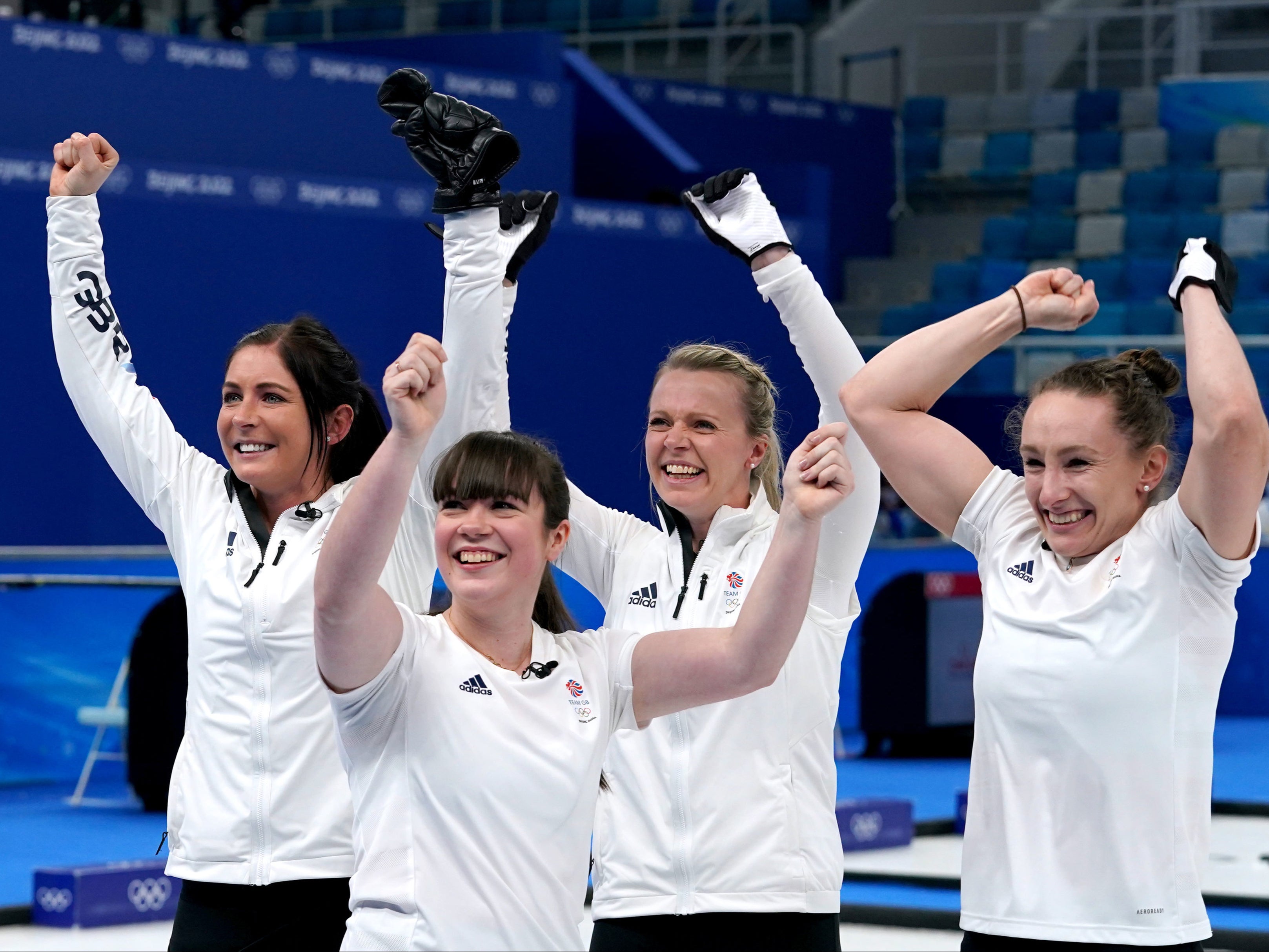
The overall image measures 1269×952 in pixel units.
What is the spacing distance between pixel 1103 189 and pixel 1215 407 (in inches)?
517

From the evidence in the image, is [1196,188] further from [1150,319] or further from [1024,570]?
[1024,570]

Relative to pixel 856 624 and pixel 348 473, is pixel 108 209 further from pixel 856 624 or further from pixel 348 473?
pixel 348 473

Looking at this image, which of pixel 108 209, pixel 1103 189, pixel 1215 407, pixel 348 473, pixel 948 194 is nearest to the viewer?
pixel 1215 407

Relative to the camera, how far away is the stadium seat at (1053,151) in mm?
15781

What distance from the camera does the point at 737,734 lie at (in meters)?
3.02

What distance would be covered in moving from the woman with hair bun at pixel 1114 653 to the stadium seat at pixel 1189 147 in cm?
1293

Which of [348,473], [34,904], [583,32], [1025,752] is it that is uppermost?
[583,32]

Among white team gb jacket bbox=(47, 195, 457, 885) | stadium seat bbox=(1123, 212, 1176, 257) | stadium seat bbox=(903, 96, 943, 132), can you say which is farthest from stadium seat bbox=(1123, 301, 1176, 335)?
white team gb jacket bbox=(47, 195, 457, 885)

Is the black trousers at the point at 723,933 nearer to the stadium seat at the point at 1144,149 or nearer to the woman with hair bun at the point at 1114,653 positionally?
the woman with hair bun at the point at 1114,653

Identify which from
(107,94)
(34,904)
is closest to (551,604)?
(34,904)

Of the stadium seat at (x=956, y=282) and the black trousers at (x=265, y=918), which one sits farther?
the stadium seat at (x=956, y=282)

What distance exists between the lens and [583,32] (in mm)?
16531

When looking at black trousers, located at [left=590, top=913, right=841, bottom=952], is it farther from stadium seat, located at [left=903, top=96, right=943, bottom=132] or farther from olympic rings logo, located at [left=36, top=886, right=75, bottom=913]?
stadium seat, located at [left=903, top=96, right=943, bottom=132]

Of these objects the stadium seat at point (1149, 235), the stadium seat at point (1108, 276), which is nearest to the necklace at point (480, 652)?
the stadium seat at point (1108, 276)
